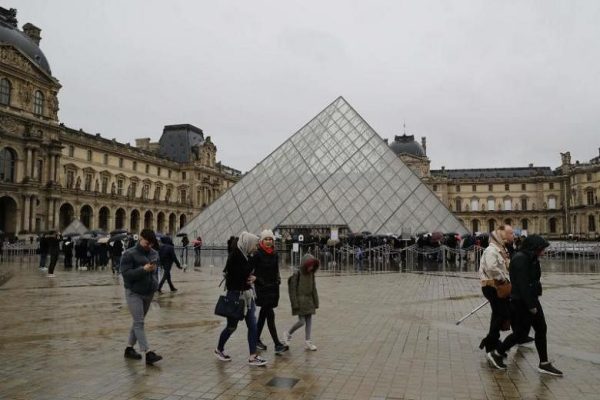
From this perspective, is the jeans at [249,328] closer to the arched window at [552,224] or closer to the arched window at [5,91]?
the arched window at [5,91]

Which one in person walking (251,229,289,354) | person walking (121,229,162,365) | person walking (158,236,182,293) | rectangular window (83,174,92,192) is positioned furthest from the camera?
rectangular window (83,174,92,192)

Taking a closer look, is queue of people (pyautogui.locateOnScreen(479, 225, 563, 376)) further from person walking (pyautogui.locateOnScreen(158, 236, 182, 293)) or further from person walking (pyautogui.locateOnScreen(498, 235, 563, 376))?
person walking (pyautogui.locateOnScreen(158, 236, 182, 293))

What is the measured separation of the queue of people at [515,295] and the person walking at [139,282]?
329 cm

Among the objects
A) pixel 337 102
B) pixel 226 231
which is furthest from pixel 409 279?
pixel 337 102

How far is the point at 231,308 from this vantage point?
4.79 metres

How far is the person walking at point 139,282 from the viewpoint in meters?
4.88

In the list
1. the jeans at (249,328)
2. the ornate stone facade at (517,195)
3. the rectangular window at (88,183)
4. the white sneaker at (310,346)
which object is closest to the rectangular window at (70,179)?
the rectangular window at (88,183)

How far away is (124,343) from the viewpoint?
562 cm

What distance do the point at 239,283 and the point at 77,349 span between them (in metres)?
1.94

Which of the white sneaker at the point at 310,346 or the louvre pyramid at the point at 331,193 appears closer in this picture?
the white sneaker at the point at 310,346

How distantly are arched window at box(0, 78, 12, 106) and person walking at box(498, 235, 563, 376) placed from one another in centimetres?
4017

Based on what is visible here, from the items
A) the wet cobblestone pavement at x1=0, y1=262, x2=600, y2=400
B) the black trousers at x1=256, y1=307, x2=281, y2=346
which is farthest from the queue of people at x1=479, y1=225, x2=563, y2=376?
the black trousers at x1=256, y1=307, x2=281, y2=346

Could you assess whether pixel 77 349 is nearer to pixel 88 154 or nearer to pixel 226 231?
pixel 226 231

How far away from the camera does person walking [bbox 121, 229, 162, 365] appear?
488cm
